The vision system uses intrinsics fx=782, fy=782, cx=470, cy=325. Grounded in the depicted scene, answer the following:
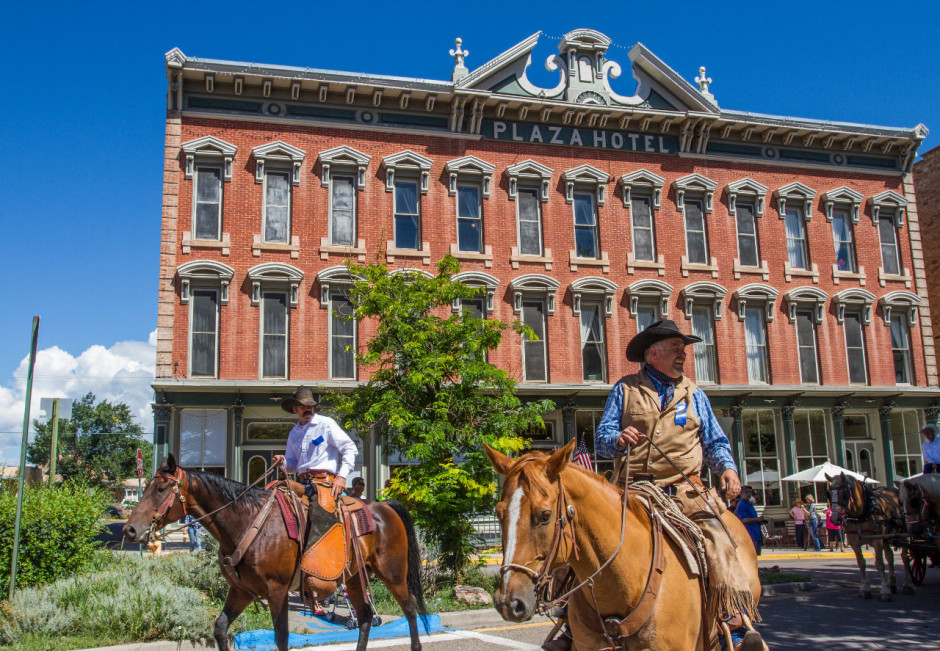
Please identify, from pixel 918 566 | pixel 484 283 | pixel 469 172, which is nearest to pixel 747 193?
pixel 469 172

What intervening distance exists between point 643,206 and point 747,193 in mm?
3912

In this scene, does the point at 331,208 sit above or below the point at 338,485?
above

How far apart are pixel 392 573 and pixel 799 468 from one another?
74.3 ft

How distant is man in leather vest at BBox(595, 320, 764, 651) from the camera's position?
4.77 m

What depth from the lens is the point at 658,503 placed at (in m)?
4.82

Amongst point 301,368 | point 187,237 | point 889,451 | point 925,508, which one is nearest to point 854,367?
point 889,451

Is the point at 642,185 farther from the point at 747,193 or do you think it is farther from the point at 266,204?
the point at 266,204

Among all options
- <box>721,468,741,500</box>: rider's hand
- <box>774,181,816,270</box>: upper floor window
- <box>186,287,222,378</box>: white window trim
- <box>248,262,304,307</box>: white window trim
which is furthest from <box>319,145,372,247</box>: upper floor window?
<box>721,468,741,500</box>: rider's hand

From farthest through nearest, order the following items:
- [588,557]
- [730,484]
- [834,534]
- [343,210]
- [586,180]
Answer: [586,180]
[343,210]
[834,534]
[730,484]
[588,557]

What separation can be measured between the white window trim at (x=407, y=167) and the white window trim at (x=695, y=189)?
28.3 feet

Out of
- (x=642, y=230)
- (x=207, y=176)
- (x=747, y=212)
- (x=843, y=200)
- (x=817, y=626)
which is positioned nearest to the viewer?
(x=817, y=626)

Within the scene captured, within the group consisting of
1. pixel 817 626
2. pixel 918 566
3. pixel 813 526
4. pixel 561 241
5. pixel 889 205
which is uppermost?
pixel 889 205

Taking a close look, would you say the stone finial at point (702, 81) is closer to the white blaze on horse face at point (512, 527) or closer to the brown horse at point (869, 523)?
the brown horse at point (869, 523)

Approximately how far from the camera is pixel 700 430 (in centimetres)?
554
